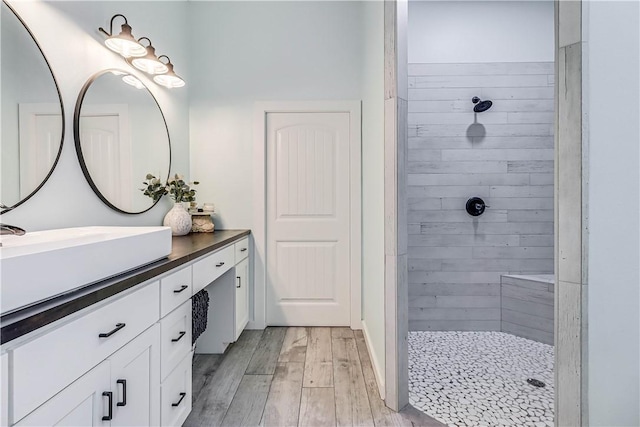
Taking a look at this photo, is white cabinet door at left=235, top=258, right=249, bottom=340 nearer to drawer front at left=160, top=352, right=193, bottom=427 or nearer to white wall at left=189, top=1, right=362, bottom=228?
white wall at left=189, top=1, right=362, bottom=228

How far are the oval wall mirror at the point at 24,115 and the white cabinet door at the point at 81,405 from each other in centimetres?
71

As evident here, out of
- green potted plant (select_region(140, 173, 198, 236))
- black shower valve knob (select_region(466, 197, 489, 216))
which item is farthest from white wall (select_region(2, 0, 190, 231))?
black shower valve knob (select_region(466, 197, 489, 216))

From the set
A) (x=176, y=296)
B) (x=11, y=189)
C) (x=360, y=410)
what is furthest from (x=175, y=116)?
(x=360, y=410)

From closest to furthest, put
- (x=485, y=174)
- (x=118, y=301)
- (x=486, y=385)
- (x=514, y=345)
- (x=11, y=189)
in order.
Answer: (x=118, y=301)
(x=11, y=189)
(x=486, y=385)
(x=514, y=345)
(x=485, y=174)

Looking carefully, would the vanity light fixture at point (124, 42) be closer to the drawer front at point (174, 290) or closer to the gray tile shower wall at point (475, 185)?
the drawer front at point (174, 290)

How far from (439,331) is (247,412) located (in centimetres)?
174

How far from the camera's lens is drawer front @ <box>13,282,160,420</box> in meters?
0.68

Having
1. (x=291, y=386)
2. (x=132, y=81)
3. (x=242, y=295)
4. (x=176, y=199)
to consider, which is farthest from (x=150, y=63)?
(x=291, y=386)

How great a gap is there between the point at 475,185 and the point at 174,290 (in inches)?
94.1

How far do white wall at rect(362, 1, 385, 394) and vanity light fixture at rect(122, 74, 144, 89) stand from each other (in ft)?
4.90

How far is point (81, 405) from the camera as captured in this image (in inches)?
33.6

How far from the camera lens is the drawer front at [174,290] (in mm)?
1263

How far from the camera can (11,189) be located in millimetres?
1201

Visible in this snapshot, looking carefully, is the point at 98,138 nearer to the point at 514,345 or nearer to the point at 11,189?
the point at 11,189
